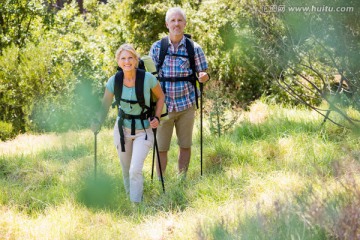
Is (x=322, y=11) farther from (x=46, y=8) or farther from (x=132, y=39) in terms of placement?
(x=46, y=8)

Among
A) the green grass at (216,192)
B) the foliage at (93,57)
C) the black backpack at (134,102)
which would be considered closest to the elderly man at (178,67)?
the black backpack at (134,102)

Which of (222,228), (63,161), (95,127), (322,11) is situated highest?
(322,11)

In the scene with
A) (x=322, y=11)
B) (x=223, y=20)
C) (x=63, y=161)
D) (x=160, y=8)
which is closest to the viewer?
(x=322, y=11)

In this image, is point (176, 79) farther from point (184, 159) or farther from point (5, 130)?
point (5, 130)

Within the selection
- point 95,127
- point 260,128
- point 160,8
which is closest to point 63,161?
point 95,127

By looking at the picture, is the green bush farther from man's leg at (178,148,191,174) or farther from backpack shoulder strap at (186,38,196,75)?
backpack shoulder strap at (186,38,196,75)

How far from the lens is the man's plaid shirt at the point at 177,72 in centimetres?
538

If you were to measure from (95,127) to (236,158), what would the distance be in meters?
1.91

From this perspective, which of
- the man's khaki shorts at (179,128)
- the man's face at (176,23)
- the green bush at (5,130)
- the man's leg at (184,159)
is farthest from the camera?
the green bush at (5,130)

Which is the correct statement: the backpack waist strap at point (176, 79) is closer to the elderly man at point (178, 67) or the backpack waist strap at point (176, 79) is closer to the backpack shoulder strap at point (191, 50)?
the elderly man at point (178, 67)

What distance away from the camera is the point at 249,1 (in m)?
5.87

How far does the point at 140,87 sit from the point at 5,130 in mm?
10427

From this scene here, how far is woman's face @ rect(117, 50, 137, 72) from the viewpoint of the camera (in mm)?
4859

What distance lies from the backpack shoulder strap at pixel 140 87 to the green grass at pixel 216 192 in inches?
40.1
